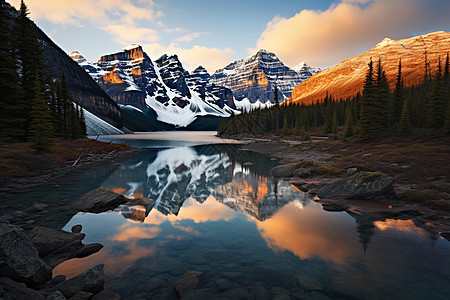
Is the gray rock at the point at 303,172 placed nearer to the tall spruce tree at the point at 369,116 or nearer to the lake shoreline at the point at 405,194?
the lake shoreline at the point at 405,194

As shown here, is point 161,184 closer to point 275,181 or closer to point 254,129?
point 275,181

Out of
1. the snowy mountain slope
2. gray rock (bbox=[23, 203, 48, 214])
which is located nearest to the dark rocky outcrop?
gray rock (bbox=[23, 203, 48, 214])

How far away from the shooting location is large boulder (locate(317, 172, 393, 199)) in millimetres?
16250

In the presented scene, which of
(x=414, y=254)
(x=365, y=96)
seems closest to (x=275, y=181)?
(x=414, y=254)

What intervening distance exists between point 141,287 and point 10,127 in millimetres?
38039

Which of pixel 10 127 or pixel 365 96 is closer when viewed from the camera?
pixel 10 127

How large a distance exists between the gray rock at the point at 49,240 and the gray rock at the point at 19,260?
71.9 inches

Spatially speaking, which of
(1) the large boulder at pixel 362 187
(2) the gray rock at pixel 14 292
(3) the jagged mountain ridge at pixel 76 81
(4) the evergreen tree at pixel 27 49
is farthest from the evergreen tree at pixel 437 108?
(3) the jagged mountain ridge at pixel 76 81

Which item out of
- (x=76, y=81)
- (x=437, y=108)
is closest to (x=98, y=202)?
(x=437, y=108)

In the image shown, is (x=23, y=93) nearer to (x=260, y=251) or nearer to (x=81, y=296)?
(x=81, y=296)

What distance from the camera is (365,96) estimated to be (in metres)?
47.3

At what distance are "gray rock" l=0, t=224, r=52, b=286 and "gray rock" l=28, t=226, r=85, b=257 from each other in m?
1.83

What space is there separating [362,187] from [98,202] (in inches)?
742

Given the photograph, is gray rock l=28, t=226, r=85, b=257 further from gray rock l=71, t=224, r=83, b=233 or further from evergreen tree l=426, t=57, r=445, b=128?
evergreen tree l=426, t=57, r=445, b=128
